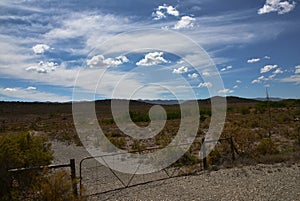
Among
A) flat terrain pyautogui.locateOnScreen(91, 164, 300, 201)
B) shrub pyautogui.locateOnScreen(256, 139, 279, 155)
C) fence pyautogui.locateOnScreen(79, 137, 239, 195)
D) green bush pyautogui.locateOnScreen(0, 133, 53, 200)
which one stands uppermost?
green bush pyautogui.locateOnScreen(0, 133, 53, 200)

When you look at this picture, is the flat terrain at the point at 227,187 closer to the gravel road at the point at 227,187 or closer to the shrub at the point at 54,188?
the gravel road at the point at 227,187

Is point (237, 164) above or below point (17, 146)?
below

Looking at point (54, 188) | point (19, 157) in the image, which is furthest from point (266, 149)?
point (19, 157)

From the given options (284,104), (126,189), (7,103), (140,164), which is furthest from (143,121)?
(7,103)

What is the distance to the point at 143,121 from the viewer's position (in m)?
43.1

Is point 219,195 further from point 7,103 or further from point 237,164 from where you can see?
point 7,103

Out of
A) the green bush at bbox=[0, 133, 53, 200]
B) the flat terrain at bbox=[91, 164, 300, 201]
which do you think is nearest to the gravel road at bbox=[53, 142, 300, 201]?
the flat terrain at bbox=[91, 164, 300, 201]

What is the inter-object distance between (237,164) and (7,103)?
393ft

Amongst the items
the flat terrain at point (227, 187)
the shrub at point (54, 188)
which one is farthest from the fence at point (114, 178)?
the shrub at point (54, 188)

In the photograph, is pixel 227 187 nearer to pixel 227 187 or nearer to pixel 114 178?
pixel 227 187

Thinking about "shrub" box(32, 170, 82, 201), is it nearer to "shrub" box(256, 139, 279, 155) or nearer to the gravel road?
the gravel road

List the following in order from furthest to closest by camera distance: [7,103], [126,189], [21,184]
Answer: [7,103] < [126,189] < [21,184]

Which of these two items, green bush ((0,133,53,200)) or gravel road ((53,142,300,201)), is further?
gravel road ((53,142,300,201))

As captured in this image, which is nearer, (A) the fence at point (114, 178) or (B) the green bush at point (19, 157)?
(B) the green bush at point (19, 157)
